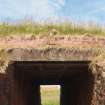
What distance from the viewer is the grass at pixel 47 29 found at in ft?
33.7

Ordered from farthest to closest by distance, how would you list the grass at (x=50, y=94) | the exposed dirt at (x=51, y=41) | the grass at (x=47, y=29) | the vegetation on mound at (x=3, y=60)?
the grass at (x=50, y=94) → the grass at (x=47, y=29) → the exposed dirt at (x=51, y=41) → the vegetation on mound at (x=3, y=60)

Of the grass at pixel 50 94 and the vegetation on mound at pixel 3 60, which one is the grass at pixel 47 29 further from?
the grass at pixel 50 94

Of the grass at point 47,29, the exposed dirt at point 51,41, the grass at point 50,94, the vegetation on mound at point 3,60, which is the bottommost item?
the grass at point 50,94

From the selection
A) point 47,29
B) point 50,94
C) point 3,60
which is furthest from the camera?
point 50,94

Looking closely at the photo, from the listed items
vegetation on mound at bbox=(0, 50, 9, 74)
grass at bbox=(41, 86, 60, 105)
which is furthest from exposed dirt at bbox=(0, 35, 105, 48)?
grass at bbox=(41, 86, 60, 105)

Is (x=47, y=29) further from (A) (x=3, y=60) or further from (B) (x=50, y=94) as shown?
(B) (x=50, y=94)

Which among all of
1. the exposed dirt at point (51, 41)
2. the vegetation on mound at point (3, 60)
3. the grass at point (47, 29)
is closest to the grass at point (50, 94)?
the grass at point (47, 29)

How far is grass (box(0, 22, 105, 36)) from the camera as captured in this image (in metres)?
10.3

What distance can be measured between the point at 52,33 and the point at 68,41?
445 mm

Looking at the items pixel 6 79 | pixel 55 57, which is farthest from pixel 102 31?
pixel 6 79

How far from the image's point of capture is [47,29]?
34.1 ft

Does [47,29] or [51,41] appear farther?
[47,29]

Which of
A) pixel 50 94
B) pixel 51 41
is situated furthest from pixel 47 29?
pixel 50 94

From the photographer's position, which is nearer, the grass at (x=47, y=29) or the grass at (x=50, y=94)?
the grass at (x=47, y=29)
